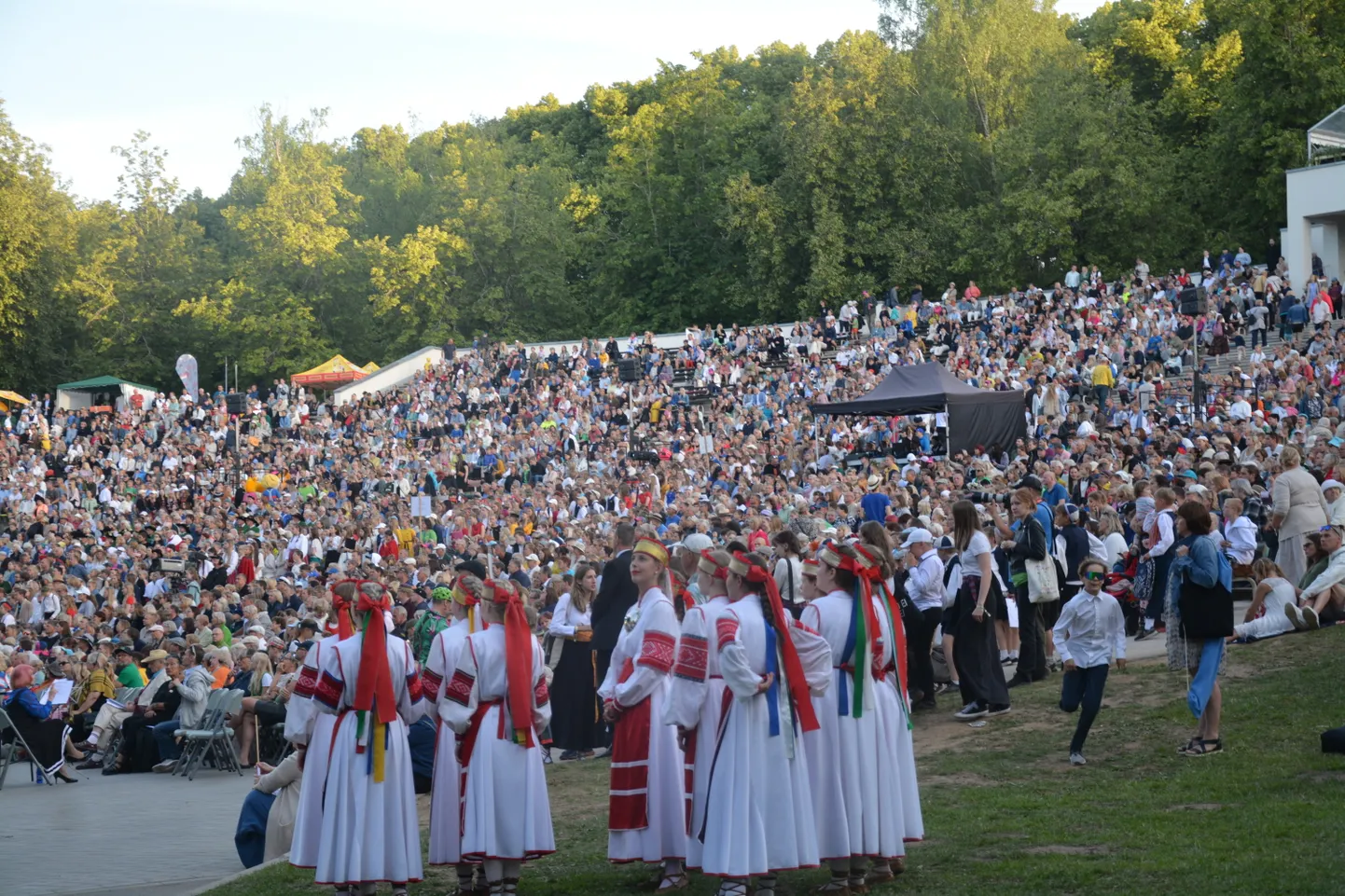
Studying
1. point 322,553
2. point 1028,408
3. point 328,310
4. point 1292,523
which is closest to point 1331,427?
point 1292,523

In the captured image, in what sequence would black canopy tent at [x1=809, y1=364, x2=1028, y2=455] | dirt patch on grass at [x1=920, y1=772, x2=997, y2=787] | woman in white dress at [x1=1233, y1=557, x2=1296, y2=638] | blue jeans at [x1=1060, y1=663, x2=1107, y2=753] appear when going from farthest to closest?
black canopy tent at [x1=809, y1=364, x2=1028, y2=455] → woman in white dress at [x1=1233, y1=557, x2=1296, y2=638] → dirt patch on grass at [x1=920, y1=772, x2=997, y2=787] → blue jeans at [x1=1060, y1=663, x2=1107, y2=753]

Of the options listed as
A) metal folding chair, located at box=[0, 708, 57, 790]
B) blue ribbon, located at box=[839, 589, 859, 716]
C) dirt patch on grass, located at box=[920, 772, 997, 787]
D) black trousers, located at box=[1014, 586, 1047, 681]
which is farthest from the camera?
metal folding chair, located at box=[0, 708, 57, 790]

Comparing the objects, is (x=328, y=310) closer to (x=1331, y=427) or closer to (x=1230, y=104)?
(x=1230, y=104)

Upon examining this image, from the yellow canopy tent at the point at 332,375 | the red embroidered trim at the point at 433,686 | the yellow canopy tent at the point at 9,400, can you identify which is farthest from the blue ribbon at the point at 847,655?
the yellow canopy tent at the point at 9,400

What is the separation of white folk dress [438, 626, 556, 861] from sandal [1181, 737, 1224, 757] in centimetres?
479

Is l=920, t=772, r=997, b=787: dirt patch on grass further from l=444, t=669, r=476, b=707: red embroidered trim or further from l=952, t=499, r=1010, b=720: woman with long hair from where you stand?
l=444, t=669, r=476, b=707: red embroidered trim

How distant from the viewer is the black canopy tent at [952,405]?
25.1 metres

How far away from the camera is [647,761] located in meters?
8.17

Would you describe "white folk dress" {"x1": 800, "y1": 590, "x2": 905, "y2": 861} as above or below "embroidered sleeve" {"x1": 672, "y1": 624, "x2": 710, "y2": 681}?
below

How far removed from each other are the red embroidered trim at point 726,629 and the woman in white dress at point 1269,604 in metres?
7.38

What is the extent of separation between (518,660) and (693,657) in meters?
A: 1.10

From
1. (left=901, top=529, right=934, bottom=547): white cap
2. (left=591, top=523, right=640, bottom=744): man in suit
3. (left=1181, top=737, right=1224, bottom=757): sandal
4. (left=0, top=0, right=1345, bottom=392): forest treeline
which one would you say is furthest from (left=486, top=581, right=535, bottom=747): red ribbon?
(left=0, top=0, right=1345, bottom=392): forest treeline

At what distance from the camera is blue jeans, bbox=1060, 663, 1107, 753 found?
1022 centimetres

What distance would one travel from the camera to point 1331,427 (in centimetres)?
1992
